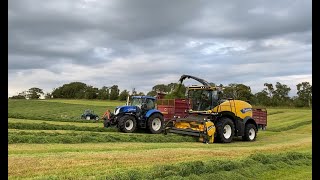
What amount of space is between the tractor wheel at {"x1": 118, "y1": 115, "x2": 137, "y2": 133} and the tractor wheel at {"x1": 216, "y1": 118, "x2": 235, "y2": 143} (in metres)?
4.69

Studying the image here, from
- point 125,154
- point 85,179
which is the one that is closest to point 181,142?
point 125,154

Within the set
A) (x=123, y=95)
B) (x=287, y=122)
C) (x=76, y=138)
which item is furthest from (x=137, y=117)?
(x=123, y=95)

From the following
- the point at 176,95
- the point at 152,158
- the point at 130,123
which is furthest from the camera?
the point at 176,95

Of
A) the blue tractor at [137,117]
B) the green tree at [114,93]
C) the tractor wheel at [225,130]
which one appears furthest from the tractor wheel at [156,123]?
the green tree at [114,93]

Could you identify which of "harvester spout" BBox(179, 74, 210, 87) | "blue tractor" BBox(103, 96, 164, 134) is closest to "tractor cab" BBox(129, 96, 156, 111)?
"blue tractor" BBox(103, 96, 164, 134)

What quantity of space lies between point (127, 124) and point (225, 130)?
531cm

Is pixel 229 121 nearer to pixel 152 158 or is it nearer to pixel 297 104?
pixel 152 158

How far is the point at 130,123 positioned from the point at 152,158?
9388 mm

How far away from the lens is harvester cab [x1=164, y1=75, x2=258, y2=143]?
17359 millimetres

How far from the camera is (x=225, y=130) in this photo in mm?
18250

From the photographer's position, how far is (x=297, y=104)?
204 ft

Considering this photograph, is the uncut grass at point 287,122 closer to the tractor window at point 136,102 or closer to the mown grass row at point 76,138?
the tractor window at point 136,102

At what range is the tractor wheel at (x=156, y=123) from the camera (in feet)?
65.9

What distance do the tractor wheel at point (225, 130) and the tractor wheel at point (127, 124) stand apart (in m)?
4.69
